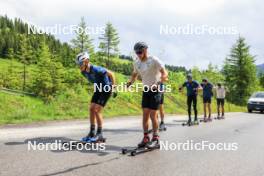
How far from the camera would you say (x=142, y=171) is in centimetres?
484

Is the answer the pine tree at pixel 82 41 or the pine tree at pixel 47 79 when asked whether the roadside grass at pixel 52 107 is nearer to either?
the pine tree at pixel 47 79

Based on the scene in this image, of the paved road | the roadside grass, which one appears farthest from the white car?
the paved road

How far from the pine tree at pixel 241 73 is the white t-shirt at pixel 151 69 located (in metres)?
53.8

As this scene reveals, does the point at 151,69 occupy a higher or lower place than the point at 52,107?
higher

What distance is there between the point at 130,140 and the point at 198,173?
332 cm

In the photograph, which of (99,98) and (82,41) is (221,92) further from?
(82,41)

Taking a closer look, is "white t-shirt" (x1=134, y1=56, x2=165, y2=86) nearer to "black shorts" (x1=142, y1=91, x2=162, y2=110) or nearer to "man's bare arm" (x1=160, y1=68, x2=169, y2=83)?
"man's bare arm" (x1=160, y1=68, x2=169, y2=83)

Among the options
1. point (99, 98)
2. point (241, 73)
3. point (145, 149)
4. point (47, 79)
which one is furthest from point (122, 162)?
point (241, 73)

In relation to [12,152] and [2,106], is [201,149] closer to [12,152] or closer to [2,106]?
[12,152]

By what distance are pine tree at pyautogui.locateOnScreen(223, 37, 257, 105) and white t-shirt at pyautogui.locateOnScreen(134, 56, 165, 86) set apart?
53.8 m

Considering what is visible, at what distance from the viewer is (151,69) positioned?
6773 millimetres

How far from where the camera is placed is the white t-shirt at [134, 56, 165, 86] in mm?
6707

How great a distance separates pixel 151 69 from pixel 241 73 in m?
56.9

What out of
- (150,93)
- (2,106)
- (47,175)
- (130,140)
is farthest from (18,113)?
(47,175)
